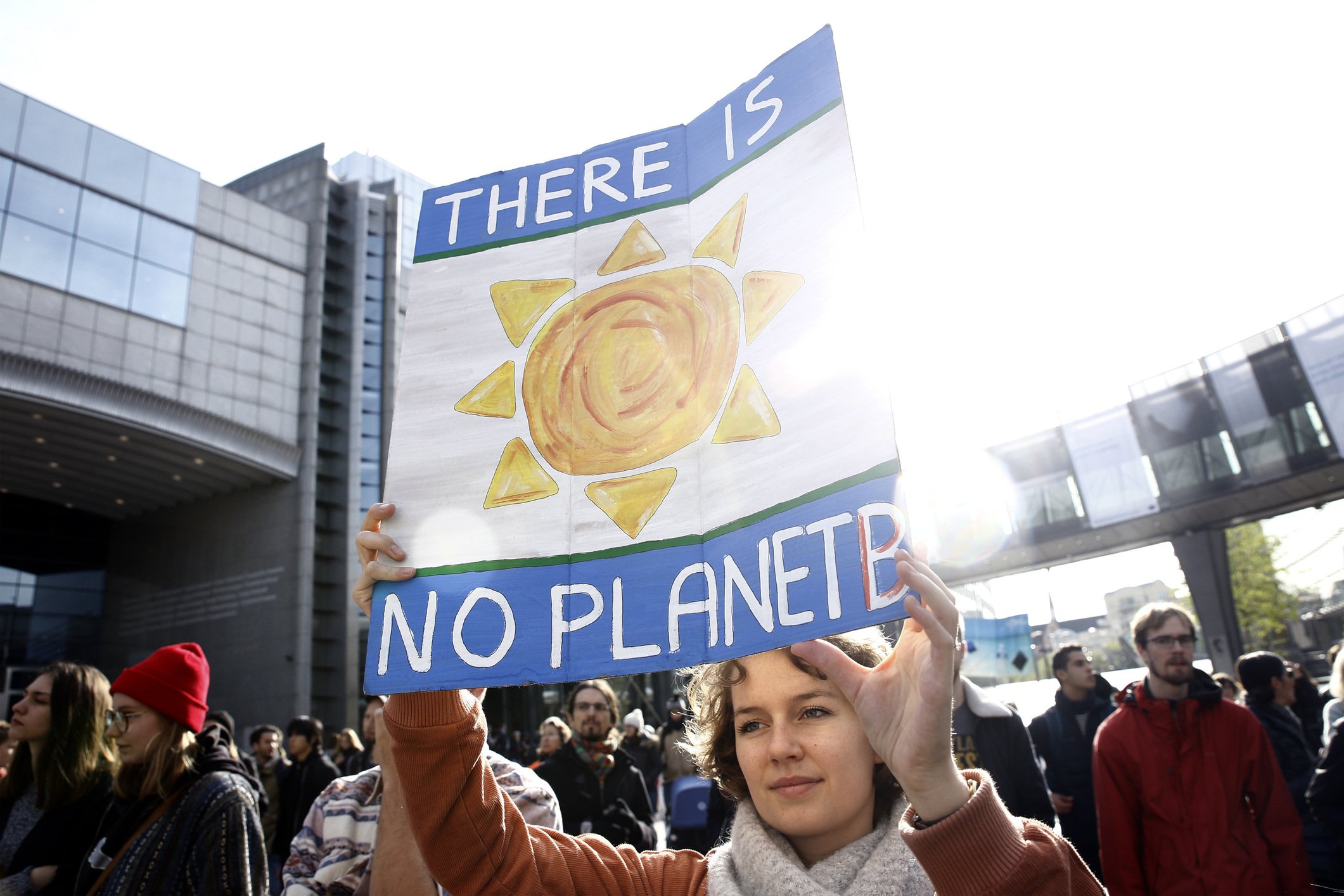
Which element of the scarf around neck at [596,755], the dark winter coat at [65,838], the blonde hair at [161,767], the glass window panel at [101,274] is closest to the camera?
the blonde hair at [161,767]

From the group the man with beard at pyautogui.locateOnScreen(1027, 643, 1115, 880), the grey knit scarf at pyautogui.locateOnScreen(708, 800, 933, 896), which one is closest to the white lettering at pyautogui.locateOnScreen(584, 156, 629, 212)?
the grey knit scarf at pyautogui.locateOnScreen(708, 800, 933, 896)

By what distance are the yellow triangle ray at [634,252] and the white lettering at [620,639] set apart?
0.73 metres

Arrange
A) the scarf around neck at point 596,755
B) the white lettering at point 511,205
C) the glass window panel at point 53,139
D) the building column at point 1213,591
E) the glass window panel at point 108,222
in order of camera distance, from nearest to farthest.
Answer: the white lettering at point 511,205, the scarf around neck at point 596,755, the building column at point 1213,591, the glass window panel at point 53,139, the glass window panel at point 108,222

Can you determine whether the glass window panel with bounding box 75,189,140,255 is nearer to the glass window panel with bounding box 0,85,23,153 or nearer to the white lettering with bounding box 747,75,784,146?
the glass window panel with bounding box 0,85,23,153

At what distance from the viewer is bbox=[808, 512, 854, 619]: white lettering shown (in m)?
1.35

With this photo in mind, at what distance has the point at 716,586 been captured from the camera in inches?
59.5

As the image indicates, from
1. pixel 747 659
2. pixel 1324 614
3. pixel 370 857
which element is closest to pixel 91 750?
pixel 370 857

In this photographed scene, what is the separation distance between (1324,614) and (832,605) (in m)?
42.5

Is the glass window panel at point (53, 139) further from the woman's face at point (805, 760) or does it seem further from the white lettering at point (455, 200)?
the woman's face at point (805, 760)

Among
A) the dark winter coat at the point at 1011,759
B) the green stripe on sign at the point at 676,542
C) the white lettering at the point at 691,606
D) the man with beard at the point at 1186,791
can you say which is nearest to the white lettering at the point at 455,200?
the green stripe on sign at the point at 676,542

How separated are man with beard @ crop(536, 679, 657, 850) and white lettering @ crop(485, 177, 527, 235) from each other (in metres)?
3.56

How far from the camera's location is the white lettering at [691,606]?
148 cm

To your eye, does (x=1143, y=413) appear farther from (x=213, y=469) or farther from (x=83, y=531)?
(x=83, y=531)

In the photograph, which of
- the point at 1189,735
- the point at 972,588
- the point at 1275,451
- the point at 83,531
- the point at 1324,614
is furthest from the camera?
the point at 1324,614
